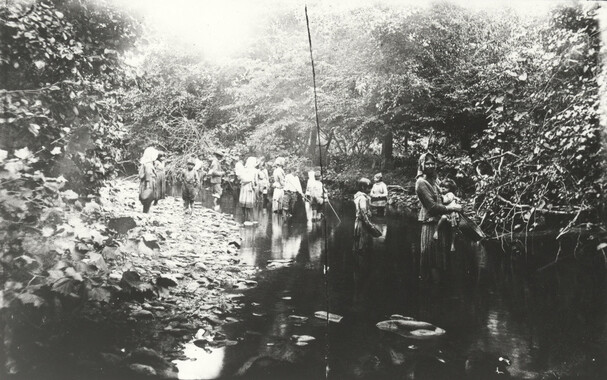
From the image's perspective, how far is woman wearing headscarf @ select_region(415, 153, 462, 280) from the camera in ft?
17.4

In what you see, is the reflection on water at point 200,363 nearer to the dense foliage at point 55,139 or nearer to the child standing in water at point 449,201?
the dense foliage at point 55,139

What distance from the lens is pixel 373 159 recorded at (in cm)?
811

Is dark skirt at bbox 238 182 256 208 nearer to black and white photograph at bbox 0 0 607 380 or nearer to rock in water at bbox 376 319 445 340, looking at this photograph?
black and white photograph at bbox 0 0 607 380

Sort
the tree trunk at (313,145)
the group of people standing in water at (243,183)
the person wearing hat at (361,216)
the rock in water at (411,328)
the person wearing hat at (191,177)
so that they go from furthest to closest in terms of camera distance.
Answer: the tree trunk at (313,145) < the person wearing hat at (361,216) < the person wearing hat at (191,177) < the group of people standing in water at (243,183) < the rock in water at (411,328)

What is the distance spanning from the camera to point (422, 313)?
4.19 metres

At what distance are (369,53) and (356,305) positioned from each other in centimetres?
453

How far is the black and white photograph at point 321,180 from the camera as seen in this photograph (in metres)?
2.83

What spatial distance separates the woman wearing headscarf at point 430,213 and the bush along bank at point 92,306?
2.68m

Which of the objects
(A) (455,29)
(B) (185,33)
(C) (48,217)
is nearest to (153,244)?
(C) (48,217)

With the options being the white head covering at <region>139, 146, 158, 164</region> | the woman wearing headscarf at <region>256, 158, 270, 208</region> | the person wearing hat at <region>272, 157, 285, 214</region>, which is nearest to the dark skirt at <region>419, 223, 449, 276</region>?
the white head covering at <region>139, 146, 158, 164</region>

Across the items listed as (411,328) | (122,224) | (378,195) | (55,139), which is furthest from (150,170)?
(378,195)

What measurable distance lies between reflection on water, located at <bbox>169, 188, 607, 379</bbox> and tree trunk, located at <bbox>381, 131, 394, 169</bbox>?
1.73 m

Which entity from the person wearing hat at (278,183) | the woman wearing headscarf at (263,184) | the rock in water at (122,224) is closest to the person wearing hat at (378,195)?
the person wearing hat at (278,183)

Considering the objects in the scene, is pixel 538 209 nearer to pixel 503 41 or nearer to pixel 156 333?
pixel 503 41
